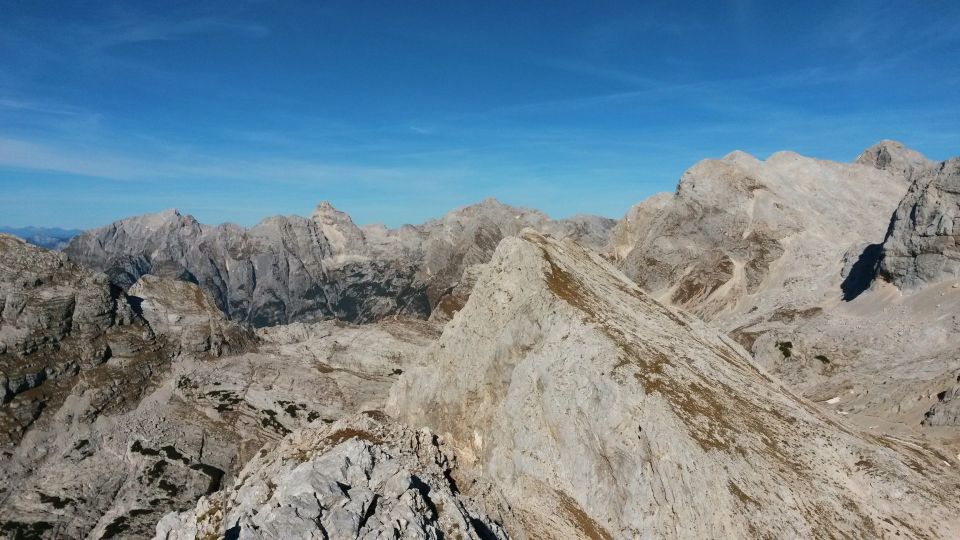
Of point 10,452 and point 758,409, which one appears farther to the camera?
point 10,452

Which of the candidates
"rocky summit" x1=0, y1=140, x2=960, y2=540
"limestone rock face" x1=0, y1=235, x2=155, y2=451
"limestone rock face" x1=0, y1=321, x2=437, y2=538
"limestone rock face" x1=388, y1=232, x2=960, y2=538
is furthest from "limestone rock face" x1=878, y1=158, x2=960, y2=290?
"limestone rock face" x1=0, y1=235, x2=155, y2=451

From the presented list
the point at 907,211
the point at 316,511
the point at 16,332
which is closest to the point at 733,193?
the point at 907,211

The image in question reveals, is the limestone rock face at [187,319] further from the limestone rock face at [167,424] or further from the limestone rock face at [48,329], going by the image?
the limestone rock face at [48,329]

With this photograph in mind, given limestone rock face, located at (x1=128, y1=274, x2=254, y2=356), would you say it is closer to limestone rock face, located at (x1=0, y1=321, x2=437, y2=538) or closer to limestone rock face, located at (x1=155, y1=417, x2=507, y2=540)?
limestone rock face, located at (x1=0, y1=321, x2=437, y2=538)

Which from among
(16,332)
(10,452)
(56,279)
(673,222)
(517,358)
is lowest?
(10,452)

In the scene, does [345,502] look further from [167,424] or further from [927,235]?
[927,235]

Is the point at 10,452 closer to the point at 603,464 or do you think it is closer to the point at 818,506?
the point at 603,464
